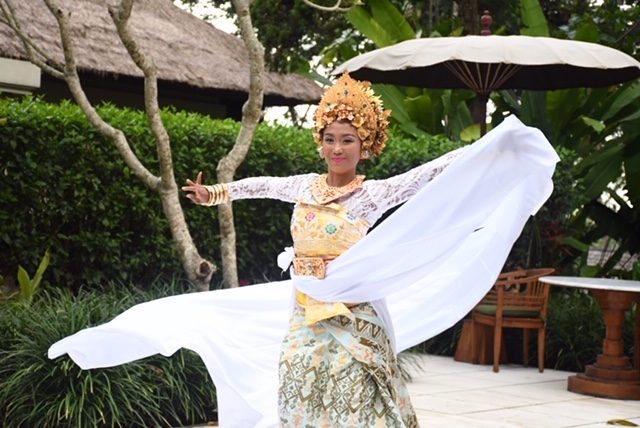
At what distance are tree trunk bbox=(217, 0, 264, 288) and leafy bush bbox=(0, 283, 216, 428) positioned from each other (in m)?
1.13

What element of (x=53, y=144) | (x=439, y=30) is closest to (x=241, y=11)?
(x=53, y=144)

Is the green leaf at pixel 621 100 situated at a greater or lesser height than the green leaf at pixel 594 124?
greater

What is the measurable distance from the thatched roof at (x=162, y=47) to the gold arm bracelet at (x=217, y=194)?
26.0 feet

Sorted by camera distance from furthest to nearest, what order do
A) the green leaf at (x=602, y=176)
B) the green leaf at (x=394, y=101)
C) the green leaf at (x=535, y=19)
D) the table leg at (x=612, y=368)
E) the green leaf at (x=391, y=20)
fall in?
the green leaf at (x=391, y=20)
the green leaf at (x=394, y=101)
the green leaf at (x=535, y=19)
the green leaf at (x=602, y=176)
the table leg at (x=612, y=368)

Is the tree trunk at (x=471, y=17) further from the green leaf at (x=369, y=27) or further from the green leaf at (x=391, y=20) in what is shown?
the green leaf at (x=369, y=27)

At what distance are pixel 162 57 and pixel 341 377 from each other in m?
11.4

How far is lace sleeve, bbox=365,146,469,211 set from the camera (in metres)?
4.59

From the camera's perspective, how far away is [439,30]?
14242 millimetres

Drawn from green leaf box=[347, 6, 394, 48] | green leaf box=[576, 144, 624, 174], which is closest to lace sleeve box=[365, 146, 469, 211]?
green leaf box=[576, 144, 624, 174]

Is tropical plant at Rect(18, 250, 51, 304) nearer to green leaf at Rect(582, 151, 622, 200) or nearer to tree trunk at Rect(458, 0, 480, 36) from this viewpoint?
green leaf at Rect(582, 151, 622, 200)

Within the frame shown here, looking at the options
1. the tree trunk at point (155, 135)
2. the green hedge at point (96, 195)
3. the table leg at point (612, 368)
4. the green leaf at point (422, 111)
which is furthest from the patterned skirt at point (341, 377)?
the green leaf at point (422, 111)

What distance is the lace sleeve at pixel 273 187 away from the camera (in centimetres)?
478

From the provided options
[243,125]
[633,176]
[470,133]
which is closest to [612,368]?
[243,125]

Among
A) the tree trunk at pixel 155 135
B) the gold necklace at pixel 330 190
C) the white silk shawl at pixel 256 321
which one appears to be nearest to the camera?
the gold necklace at pixel 330 190
